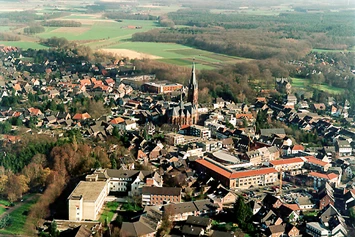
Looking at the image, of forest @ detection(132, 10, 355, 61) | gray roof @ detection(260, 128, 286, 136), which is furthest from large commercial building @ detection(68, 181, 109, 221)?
forest @ detection(132, 10, 355, 61)

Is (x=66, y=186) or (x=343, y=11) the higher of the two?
(x=343, y=11)

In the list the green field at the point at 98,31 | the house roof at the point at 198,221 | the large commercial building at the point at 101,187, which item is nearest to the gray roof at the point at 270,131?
the large commercial building at the point at 101,187

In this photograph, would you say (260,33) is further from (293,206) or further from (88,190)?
(88,190)

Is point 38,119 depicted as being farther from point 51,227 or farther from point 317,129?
point 317,129

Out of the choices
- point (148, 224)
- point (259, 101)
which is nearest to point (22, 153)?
point (148, 224)

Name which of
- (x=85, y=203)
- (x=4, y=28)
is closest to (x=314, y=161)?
(x=85, y=203)
